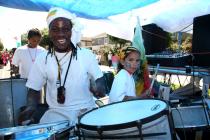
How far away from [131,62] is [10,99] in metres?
1.60

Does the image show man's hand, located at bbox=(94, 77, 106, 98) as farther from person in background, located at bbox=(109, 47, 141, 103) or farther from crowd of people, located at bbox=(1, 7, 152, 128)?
person in background, located at bbox=(109, 47, 141, 103)

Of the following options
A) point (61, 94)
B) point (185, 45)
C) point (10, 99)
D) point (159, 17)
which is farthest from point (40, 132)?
point (185, 45)

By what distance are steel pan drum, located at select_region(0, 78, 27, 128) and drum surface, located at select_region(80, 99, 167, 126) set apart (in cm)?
211

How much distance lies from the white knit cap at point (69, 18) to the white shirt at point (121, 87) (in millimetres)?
543

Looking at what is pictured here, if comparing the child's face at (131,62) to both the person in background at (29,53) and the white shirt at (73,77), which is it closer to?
the white shirt at (73,77)

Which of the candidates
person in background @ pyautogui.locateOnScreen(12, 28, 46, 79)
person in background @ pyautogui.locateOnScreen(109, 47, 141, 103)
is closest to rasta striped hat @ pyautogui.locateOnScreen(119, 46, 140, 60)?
person in background @ pyautogui.locateOnScreen(109, 47, 141, 103)

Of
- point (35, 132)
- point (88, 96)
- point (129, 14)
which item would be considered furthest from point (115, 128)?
point (129, 14)

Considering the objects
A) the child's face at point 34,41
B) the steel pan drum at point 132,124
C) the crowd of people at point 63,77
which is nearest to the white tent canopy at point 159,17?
the child's face at point 34,41

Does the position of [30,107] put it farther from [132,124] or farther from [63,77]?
[132,124]

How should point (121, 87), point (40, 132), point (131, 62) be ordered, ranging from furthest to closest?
point (131, 62) → point (121, 87) → point (40, 132)

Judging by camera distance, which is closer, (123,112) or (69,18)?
(123,112)

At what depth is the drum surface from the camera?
2.06m

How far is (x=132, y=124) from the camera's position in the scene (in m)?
1.93

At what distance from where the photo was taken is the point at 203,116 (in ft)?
9.80
